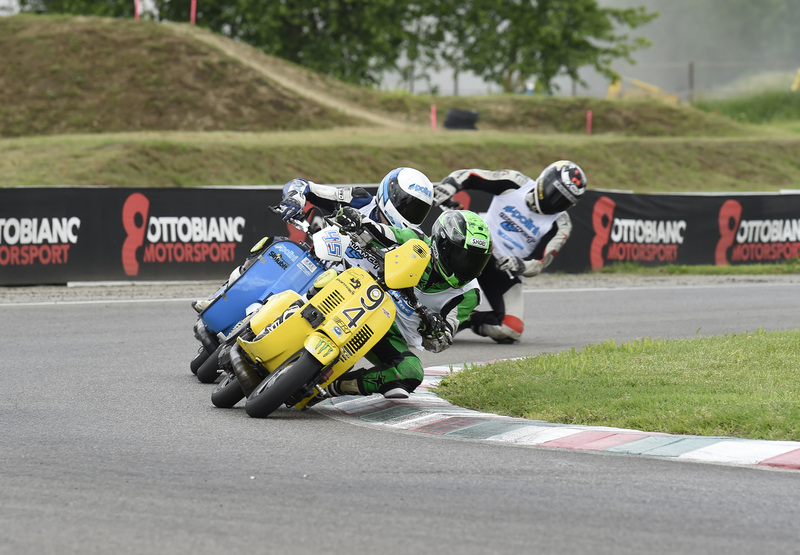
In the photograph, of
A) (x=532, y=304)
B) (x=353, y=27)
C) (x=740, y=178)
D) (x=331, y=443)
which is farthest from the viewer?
(x=353, y=27)

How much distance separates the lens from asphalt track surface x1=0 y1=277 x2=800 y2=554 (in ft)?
14.6

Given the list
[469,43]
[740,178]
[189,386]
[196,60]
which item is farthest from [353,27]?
[189,386]

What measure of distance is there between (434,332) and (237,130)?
1010 inches

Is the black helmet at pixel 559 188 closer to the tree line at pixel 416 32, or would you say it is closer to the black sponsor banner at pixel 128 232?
the black sponsor banner at pixel 128 232

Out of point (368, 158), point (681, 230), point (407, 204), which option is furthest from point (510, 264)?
point (368, 158)

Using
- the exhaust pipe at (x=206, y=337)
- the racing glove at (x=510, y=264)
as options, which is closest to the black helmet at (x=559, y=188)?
the racing glove at (x=510, y=264)

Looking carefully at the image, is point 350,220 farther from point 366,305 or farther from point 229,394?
point 229,394

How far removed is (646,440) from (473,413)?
1.36m

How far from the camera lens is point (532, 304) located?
49.9ft

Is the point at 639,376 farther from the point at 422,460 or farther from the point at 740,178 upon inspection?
the point at 740,178

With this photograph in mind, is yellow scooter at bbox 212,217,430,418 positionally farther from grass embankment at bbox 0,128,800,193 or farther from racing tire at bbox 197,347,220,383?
grass embankment at bbox 0,128,800,193

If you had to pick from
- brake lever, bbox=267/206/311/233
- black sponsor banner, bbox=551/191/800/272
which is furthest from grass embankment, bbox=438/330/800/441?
black sponsor banner, bbox=551/191/800/272

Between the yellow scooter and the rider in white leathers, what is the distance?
14.2 ft

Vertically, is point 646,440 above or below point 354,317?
below
